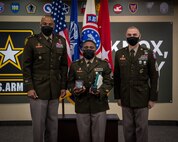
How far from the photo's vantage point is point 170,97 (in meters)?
5.48

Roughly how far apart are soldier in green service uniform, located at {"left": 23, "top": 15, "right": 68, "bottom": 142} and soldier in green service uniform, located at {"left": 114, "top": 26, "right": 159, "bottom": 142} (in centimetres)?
73

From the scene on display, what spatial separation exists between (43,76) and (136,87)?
1.00m

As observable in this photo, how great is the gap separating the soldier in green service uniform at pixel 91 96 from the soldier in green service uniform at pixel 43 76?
208 millimetres

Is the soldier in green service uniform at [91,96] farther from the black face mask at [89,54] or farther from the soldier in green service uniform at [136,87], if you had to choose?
the soldier in green service uniform at [136,87]

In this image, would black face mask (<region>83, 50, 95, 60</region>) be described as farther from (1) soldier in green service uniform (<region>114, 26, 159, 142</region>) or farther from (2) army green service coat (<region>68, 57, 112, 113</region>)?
(1) soldier in green service uniform (<region>114, 26, 159, 142</region>)

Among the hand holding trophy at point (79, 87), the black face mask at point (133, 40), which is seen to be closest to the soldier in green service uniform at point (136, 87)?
the black face mask at point (133, 40)

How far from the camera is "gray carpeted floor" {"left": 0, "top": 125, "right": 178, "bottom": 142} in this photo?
445cm

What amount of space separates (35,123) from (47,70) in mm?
568

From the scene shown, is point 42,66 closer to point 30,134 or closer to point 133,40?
point 133,40

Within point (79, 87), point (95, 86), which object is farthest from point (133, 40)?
point (79, 87)

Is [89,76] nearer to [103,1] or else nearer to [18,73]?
[103,1]

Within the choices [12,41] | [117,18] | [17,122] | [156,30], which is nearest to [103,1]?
[117,18]

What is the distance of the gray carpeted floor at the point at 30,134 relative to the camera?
4.45 meters

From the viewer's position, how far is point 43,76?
9.85 feet
